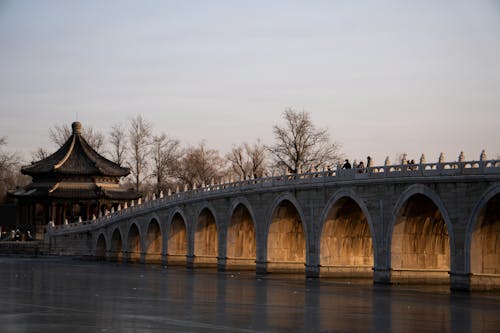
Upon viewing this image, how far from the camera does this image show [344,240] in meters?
47.7

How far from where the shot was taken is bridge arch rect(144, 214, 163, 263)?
221 ft

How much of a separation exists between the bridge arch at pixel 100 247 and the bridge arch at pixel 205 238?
657 inches

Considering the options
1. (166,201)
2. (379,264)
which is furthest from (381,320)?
(166,201)

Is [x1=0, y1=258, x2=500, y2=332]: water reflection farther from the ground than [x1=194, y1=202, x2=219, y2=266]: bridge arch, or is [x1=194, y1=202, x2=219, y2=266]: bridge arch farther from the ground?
[x1=194, y1=202, x2=219, y2=266]: bridge arch

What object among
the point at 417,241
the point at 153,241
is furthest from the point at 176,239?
the point at 417,241

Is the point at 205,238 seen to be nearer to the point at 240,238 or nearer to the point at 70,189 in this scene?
the point at 240,238

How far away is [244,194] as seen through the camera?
5441cm

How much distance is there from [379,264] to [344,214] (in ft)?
17.4

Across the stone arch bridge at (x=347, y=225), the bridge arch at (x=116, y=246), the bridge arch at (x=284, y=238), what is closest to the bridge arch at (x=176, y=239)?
the stone arch bridge at (x=347, y=225)

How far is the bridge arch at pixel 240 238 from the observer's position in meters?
56.3

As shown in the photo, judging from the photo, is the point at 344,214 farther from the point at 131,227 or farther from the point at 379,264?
the point at 131,227

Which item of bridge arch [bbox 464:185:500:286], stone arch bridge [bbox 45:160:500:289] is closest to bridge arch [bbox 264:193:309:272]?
stone arch bridge [bbox 45:160:500:289]

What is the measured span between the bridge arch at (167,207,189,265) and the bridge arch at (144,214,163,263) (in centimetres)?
202

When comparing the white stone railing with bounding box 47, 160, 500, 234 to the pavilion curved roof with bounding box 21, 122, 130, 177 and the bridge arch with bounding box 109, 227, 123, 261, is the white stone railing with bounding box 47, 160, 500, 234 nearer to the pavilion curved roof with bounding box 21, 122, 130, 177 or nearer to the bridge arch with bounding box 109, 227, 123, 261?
the bridge arch with bounding box 109, 227, 123, 261
